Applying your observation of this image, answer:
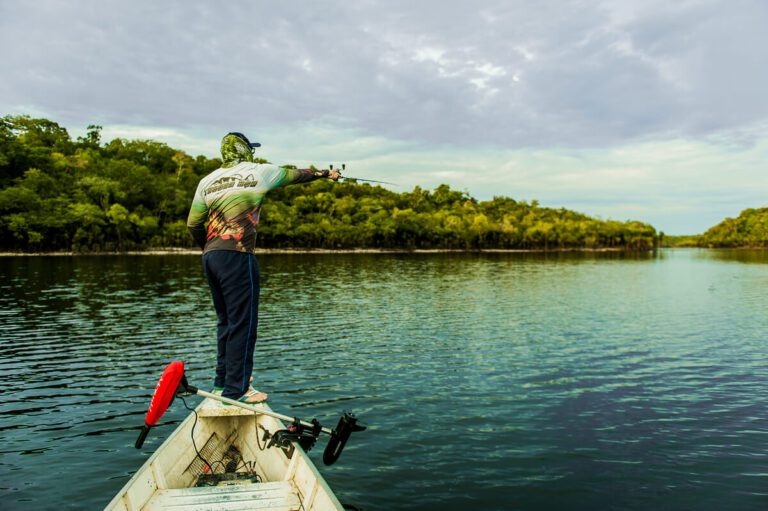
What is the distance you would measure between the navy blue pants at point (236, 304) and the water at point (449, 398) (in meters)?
3.12

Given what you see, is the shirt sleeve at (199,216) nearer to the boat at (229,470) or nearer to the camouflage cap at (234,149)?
the camouflage cap at (234,149)

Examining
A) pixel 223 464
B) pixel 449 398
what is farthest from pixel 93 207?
pixel 223 464

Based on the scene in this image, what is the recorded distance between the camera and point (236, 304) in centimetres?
705

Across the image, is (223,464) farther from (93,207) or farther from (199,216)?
(93,207)

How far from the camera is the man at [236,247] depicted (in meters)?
7.01

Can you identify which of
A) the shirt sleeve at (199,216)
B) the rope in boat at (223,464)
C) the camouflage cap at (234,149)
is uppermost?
the camouflage cap at (234,149)

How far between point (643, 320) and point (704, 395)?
53.3ft

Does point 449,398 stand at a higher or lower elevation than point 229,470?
lower

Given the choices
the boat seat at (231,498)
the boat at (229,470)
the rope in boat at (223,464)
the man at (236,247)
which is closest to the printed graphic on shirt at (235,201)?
the man at (236,247)

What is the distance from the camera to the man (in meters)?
7.01

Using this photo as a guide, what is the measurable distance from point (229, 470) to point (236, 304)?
2491mm

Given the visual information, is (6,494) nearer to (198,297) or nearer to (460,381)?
(460,381)

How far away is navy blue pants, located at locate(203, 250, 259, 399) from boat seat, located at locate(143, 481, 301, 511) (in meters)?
1.37

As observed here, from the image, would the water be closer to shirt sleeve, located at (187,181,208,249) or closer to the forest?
shirt sleeve, located at (187,181,208,249)
